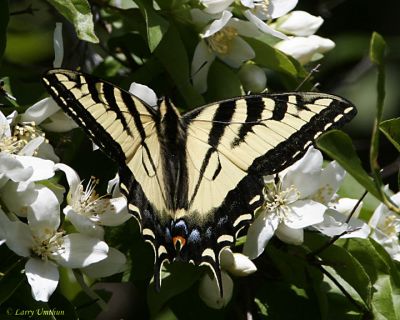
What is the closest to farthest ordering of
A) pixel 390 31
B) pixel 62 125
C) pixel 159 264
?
pixel 159 264, pixel 62 125, pixel 390 31

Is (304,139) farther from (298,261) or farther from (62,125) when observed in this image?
(62,125)

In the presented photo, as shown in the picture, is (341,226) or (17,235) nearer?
(17,235)

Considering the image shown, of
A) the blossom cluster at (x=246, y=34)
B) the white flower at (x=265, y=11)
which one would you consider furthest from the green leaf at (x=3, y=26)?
the white flower at (x=265, y=11)

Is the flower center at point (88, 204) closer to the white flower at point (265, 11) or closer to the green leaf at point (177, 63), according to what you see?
the green leaf at point (177, 63)

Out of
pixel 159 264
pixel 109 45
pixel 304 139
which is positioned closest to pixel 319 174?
pixel 304 139

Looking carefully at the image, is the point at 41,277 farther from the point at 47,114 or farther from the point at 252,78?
the point at 252,78

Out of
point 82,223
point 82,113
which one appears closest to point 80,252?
point 82,223
